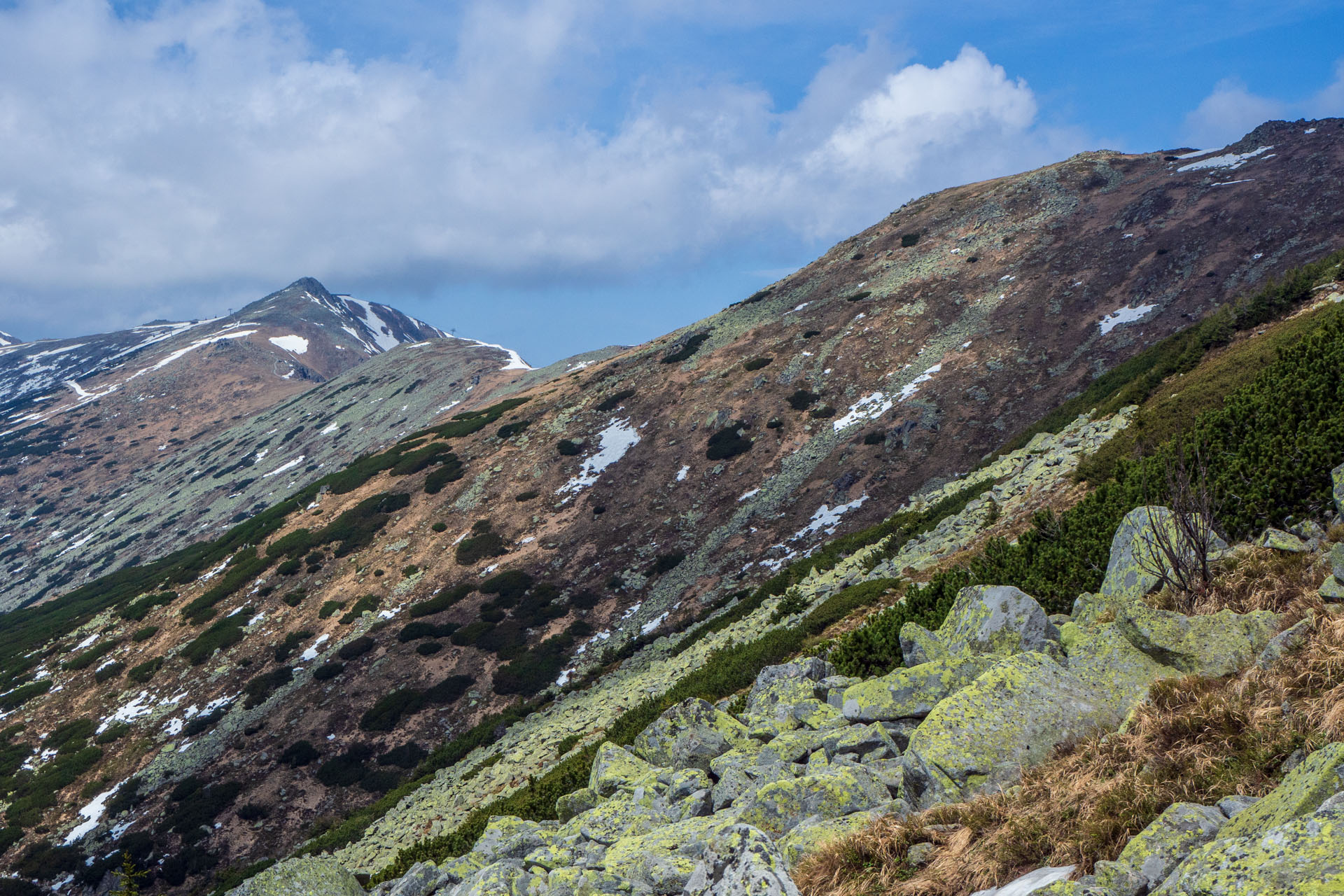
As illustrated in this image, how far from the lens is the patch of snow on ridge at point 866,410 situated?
48312 mm

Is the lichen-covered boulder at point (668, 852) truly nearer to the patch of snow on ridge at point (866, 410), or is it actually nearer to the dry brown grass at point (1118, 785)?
the dry brown grass at point (1118, 785)

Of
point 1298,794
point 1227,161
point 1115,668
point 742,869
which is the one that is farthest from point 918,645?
point 1227,161

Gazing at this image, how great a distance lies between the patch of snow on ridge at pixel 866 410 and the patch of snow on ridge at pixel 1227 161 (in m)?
42.8

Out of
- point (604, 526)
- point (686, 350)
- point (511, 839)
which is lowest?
point (511, 839)

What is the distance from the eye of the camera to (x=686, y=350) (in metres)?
69.6

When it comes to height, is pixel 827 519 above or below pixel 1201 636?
above

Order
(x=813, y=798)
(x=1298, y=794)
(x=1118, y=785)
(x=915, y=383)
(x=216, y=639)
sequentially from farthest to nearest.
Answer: (x=915, y=383) < (x=216, y=639) < (x=813, y=798) < (x=1118, y=785) < (x=1298, y=794)

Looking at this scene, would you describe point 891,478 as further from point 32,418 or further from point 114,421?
point 32,418

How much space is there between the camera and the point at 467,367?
421ft

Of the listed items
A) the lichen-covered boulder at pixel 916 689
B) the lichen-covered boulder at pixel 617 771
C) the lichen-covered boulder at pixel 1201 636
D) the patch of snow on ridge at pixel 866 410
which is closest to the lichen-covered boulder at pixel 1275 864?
the lichen-covered boulder at pixel 1201 636

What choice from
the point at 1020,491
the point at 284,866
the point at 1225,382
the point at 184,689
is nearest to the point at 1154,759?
the point at 284,866

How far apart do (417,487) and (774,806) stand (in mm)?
54147

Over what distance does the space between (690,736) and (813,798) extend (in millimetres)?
4894

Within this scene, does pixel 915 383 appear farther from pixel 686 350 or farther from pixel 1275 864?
pixel 1275 864
